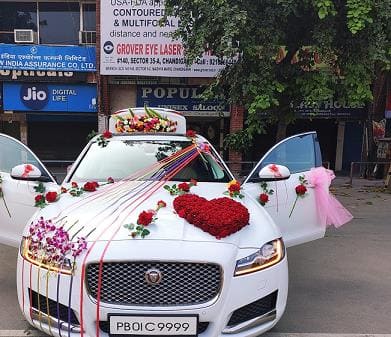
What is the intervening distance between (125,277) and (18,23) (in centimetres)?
1483

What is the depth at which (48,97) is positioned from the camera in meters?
15.0

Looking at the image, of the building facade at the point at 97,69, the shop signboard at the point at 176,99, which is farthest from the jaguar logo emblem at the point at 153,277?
the shop signboard at the point at 176,99

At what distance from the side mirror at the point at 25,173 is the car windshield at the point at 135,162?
0.34 m

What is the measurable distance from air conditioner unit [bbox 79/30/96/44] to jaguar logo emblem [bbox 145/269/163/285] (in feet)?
44.4

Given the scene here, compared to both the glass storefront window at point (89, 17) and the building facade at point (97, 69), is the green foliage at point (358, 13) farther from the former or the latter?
the glass storefront window at point (89, 17)

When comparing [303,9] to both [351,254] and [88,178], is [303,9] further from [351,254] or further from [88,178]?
[88,178]

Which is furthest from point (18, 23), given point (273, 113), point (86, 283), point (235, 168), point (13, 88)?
point (86, 283)

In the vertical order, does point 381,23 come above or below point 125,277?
above

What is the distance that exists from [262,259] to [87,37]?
44.6ft

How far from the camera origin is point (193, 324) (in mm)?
2760

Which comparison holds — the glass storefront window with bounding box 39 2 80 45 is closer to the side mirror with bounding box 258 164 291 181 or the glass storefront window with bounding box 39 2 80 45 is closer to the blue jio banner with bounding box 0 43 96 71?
the blue jio banner with bounding box 0 43 96 71

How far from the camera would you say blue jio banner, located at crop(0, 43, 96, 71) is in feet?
47.6

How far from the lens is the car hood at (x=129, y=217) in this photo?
9.83ft

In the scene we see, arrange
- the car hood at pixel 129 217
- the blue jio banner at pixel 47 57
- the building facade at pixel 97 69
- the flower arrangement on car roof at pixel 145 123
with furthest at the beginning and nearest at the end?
the blue jio banner at pixel 47 57 < the building facade at pixel 97 69 < the flower arrangement on car roof at pixel 145 123 < the car hood at pixel 129 217
